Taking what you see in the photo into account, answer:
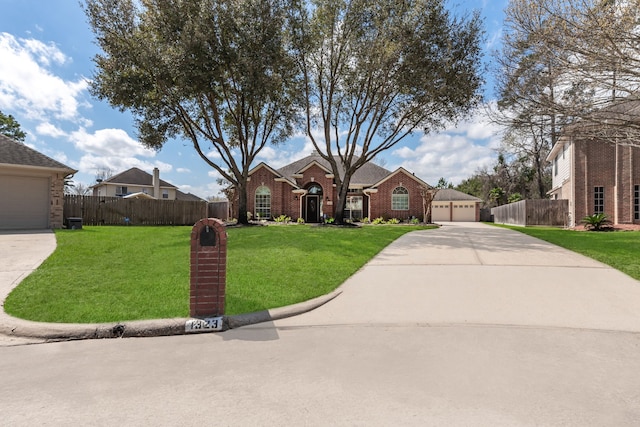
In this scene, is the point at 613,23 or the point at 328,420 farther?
the point at 613,23

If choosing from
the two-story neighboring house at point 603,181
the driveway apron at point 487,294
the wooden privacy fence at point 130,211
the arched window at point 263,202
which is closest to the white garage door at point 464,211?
the two-story neighboring house at point 603,181

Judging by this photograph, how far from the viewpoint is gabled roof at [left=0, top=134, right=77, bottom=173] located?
15.0m

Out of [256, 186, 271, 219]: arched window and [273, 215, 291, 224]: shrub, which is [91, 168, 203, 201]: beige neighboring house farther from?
[273, 215, 291, 224]: shrub

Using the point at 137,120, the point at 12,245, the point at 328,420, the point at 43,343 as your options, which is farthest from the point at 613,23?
the point at 137,120

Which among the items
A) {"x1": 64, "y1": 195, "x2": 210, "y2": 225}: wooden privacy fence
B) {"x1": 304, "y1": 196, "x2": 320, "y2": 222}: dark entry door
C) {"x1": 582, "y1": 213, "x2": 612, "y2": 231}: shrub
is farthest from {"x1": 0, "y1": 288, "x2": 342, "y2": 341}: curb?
{"x1": 304, "y1": 196, "x2": 320, "y2": 222}: dark entry door

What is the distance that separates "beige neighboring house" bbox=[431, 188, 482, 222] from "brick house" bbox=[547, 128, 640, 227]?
15266 mm

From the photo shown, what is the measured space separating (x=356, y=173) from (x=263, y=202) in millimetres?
8747

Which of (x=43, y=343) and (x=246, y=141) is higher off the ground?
(x=246, y=141)

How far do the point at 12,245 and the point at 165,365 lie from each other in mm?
9760

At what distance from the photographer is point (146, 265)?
284 inches

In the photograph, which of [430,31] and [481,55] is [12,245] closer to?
[430,31]

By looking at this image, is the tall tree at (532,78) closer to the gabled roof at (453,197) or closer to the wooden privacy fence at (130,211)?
the wooden privacy fence at (130,211)

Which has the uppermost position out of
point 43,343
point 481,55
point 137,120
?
point 481,55

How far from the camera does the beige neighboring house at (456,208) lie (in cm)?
3824
